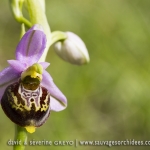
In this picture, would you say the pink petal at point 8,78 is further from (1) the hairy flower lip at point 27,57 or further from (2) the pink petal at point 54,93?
(2) the pink petal at point 54,93

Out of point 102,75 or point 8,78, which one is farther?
point 102,75

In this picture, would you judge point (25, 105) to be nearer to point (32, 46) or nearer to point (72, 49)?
point (32, 46)

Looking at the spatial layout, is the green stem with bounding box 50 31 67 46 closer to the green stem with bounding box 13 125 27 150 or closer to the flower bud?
the flower bud

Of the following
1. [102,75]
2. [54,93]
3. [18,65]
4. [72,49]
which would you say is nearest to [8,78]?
[18,65]

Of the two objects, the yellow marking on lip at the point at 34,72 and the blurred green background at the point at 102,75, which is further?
the blurred green background at the point at 102,75

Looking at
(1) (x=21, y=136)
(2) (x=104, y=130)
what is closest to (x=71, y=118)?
(2) (x=104, y=130)

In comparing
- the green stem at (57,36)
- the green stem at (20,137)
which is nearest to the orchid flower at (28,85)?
the green stem at (20,137)

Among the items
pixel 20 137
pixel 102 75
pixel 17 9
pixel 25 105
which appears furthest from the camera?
pixel 102 75
